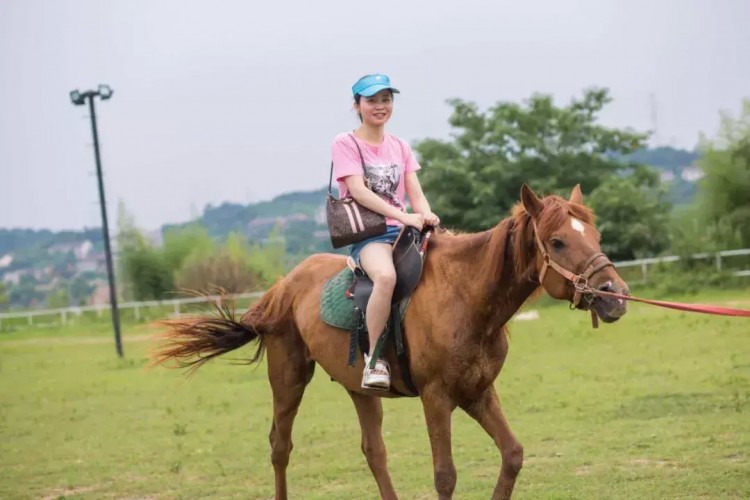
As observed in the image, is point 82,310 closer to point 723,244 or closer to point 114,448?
point 723,244

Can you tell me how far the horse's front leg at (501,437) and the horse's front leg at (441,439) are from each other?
25 cm

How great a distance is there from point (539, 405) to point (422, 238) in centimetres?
658

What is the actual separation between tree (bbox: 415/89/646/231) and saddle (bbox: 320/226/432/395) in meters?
29.6

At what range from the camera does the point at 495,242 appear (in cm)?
646

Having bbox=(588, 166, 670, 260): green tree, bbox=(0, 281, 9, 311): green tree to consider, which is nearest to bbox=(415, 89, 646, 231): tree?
bbox=(588, 166, 670, 260): green tree

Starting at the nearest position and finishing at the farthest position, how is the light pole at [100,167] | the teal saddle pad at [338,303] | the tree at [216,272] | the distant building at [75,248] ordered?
the teal saddle pad at [338,303], the light pole at [100,167], the tree at [216,272], the distant building at [75,248]

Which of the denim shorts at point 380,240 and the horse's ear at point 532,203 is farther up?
the horse's ear at point 532,203

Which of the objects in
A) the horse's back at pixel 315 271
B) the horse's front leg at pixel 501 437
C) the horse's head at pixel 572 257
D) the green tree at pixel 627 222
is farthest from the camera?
the green tree at pixel 627 222

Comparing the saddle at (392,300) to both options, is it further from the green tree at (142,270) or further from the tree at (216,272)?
the green tree at (142,270)

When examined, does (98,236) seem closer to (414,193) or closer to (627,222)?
(627,222)

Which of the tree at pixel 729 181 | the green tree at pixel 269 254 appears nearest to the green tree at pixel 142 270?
the green tree at pixel 269 254

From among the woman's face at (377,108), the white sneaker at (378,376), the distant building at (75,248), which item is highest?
the distant building at (75,248)

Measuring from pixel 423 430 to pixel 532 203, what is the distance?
6.33 metres

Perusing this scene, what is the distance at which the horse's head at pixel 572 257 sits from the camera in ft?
18.7
